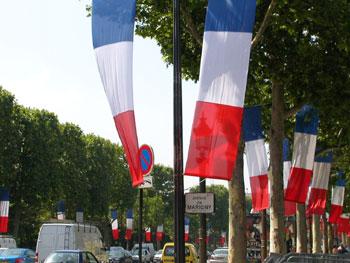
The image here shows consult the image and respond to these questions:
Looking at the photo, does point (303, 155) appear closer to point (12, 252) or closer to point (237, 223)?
point (237, 223)

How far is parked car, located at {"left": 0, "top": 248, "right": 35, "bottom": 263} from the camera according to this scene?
32312 mm

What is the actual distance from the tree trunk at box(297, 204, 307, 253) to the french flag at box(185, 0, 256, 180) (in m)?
23.5

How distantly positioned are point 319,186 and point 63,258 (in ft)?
33.4

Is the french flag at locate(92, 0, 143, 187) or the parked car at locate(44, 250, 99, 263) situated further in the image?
the parked car at locate(44, 250, 99, 263)

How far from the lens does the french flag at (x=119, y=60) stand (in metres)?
11.0

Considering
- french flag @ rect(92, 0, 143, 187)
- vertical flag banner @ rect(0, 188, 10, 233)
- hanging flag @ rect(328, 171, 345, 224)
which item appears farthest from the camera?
vertical flag banner @ rect(0, 188, 10, 233)

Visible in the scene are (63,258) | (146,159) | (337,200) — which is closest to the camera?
(146,159)

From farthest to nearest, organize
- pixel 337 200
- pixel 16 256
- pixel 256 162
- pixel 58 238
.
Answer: pixel 337 200 → pixel 16 256 → pixel 58 238 → pixel 256 162

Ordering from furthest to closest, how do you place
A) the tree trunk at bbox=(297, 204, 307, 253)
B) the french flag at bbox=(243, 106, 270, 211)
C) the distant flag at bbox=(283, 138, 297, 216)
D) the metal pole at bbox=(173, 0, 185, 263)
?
the tree trunk at bbox=(297, 204, 307, 253) < the distant flag at bbox=(283, 138, 297, 216) < the french flag at bbox=(243, 106, 270, 211) < the metal pole at bbox=(173, 0, 185, 263)

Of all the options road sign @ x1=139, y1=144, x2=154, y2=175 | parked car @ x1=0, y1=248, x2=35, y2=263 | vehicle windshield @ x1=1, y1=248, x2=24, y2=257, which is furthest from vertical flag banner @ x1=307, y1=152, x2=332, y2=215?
vehicle windshield @ x1=1, y1=248, x2=24, y2=257

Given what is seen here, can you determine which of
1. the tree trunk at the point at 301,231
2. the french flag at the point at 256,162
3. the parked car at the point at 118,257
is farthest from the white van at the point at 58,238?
the parked car at the point at 118,257

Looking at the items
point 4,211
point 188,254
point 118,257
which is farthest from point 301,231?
point 118,257

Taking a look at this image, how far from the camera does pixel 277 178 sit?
68.2 ft

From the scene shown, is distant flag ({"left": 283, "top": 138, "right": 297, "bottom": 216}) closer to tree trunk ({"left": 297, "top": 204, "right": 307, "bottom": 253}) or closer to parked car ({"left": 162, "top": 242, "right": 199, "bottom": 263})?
tree trunk ({"left": 297, "top": 204, "right": 307, "bottom": 253})
